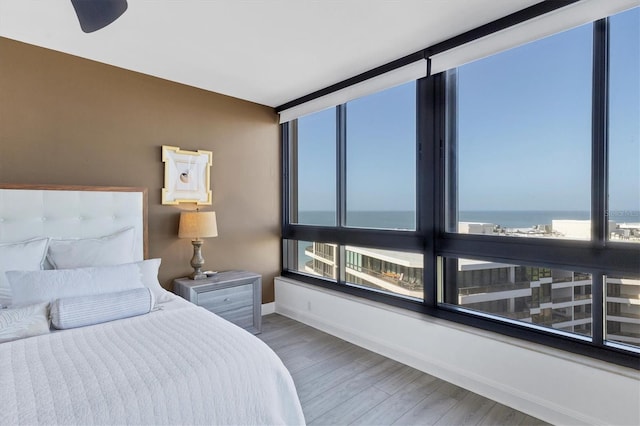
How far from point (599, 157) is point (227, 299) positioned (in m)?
3.09

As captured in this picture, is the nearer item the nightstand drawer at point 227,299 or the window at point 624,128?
the window at point 624,128

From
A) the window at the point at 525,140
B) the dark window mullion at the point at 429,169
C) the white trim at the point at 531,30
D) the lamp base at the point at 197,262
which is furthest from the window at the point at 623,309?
the lamp base at the point at 197,262

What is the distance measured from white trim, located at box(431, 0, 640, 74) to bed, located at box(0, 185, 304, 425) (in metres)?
2.38

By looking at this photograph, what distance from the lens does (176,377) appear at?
1.22 metres

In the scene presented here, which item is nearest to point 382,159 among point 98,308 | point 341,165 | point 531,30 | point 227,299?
point 341,165

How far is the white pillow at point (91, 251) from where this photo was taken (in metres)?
2.24

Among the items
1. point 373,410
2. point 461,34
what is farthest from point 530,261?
point 461,34

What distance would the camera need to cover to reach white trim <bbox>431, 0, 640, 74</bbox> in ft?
5.73

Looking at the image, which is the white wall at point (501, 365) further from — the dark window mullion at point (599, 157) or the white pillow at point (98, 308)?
the white pillow at point (98, 308)

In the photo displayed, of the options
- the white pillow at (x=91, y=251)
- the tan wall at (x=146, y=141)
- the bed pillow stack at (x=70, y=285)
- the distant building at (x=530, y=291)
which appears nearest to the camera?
the bed pillow stack at (x=70, y=285)

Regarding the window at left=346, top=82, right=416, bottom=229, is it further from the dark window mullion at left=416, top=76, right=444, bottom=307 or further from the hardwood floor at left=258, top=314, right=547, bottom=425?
the hardwood floor at left=258, top=314, right=547, bottom=425

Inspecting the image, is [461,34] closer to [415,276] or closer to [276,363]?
[415,276]

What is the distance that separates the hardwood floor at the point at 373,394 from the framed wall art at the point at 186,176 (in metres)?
1.74

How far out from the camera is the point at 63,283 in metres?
1.91
